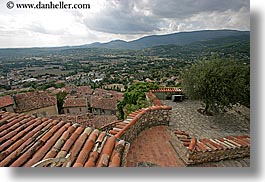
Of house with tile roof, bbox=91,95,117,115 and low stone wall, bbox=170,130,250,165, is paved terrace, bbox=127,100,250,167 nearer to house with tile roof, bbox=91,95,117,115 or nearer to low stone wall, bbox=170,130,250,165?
low stone wall, bbox=170,130,250,165

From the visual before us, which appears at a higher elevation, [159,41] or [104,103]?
[159,41]

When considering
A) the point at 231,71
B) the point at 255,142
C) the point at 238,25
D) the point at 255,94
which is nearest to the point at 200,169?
the point at 255,142

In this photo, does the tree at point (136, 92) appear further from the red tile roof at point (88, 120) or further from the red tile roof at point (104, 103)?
the red tile roof at point (104, 103)

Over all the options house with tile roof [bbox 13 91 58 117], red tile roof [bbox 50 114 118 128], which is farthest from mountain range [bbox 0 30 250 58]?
house with tile roof [bbox 13 91 58 117]

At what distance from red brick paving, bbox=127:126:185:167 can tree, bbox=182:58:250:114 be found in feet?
6.44

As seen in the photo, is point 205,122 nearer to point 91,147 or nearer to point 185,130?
point 185,130

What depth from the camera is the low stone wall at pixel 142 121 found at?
2662mm

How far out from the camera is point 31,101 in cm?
1215

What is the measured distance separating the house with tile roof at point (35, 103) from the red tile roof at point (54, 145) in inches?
399

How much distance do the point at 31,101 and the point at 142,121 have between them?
1075 centimetres

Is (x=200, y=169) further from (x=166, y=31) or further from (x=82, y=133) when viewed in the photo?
(x=166, y=31)

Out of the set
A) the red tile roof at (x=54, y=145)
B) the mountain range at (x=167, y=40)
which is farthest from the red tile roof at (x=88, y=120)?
the red tile roof at (x=54, y=145)

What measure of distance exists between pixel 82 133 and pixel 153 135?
1.50 metres

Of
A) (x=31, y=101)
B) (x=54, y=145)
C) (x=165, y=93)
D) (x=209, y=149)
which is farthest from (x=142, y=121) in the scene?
(x=31, y=101)
